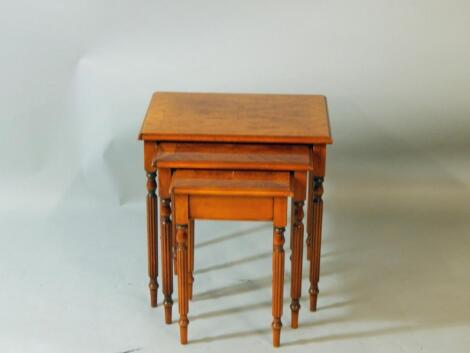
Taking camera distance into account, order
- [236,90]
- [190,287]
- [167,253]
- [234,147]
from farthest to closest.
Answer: [236,90] → [190,287] → [167,253] → [234,147]

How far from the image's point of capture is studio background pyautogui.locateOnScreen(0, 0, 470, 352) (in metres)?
4.55

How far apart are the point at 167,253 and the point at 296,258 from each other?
0.38 m

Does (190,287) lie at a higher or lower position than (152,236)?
lower

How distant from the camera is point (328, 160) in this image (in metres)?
4.95

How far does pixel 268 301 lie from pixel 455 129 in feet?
3.97

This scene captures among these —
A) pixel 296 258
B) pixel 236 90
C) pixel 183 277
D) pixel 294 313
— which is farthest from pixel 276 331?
pixel 236 90

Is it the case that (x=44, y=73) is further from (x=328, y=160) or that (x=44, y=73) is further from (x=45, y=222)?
(x=328, y=160)

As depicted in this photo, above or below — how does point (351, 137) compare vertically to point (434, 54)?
below

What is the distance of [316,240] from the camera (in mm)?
3994

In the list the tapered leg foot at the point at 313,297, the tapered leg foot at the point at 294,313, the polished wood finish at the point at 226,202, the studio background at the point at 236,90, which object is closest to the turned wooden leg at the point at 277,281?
the polished wood finish at the point at 226,202

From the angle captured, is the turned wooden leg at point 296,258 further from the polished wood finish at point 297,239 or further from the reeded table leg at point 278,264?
the reeded table leg at point 278,264

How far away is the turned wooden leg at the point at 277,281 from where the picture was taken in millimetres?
3701

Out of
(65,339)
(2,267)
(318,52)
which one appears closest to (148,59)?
(318,52)

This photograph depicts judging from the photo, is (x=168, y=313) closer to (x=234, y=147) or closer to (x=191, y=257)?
(x=191, y=257)
